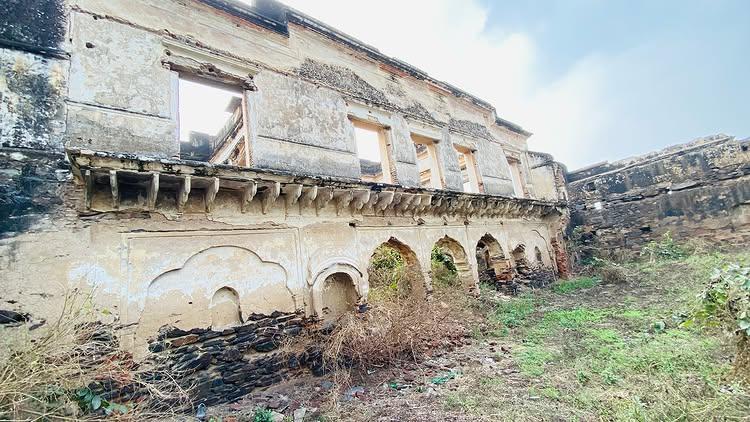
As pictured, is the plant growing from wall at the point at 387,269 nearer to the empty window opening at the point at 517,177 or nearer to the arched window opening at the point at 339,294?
the arched window opening at the point at 339,294

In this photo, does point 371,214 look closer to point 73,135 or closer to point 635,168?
point 73,135

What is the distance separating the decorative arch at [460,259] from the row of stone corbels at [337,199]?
817 millimetres

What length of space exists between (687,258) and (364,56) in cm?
1275

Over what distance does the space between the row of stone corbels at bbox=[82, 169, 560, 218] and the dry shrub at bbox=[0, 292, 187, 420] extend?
5.31ft

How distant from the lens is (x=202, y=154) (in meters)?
11.7

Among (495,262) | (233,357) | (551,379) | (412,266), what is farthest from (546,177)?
(233,357)

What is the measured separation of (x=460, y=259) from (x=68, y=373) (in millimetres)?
8502

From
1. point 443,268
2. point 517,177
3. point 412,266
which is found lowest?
point 443,268

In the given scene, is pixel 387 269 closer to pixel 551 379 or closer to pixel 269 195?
pixel 269 195

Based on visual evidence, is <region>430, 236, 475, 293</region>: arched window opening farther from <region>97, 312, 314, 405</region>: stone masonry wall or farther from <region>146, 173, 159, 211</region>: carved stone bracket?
<region>146, 173, 159, 211</region>: carved stone bracket

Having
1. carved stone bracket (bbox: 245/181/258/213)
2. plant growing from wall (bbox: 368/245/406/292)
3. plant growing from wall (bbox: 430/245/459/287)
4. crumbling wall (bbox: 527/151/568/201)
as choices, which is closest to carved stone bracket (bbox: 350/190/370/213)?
plant growing from wall (bbox: 368/245/406/292)

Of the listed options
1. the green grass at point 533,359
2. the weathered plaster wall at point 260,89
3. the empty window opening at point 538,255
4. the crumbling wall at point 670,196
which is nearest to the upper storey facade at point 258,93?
the weathered plaster wall at point 260,89

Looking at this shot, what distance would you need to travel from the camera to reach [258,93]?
667 cm

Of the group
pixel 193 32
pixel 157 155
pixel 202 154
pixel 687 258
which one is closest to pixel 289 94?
pixel 193 32
